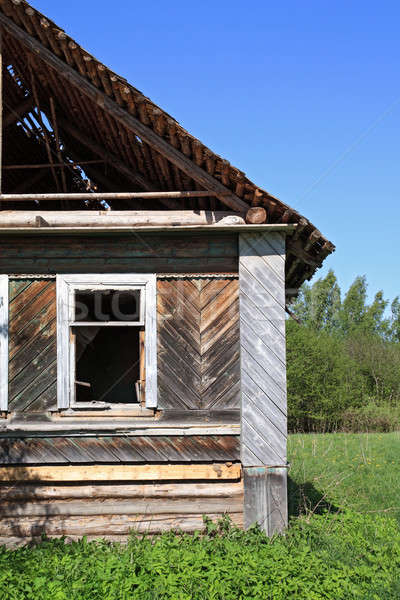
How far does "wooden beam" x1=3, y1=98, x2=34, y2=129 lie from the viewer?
6.98 meters

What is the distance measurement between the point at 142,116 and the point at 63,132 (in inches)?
77.8

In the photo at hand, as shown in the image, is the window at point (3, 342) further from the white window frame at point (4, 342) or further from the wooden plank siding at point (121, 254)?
the wooden plank siding at point (121, 254)

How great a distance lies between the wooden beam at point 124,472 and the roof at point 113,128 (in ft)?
9.02

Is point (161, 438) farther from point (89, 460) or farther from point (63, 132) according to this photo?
point (63, 132)

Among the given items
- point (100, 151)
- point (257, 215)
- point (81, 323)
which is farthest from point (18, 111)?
point (257, 215)

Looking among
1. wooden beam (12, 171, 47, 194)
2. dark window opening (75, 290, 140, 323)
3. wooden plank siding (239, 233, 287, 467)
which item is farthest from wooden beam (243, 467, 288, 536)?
wooden beam (12, 171, 47, 194)

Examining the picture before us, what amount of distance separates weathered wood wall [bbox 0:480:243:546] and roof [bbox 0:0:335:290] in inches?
120

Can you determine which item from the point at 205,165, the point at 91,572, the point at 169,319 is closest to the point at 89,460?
the point at 91,572

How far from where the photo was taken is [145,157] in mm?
6543

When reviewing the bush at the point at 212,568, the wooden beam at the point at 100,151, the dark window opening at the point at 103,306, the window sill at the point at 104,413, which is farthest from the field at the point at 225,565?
the wooden beam at the point at 100,151

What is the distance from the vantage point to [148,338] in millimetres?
6145

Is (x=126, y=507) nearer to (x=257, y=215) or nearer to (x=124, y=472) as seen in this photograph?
(x=124, y=472)

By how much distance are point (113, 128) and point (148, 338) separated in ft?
8.52

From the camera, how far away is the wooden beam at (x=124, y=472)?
19.6 feet
